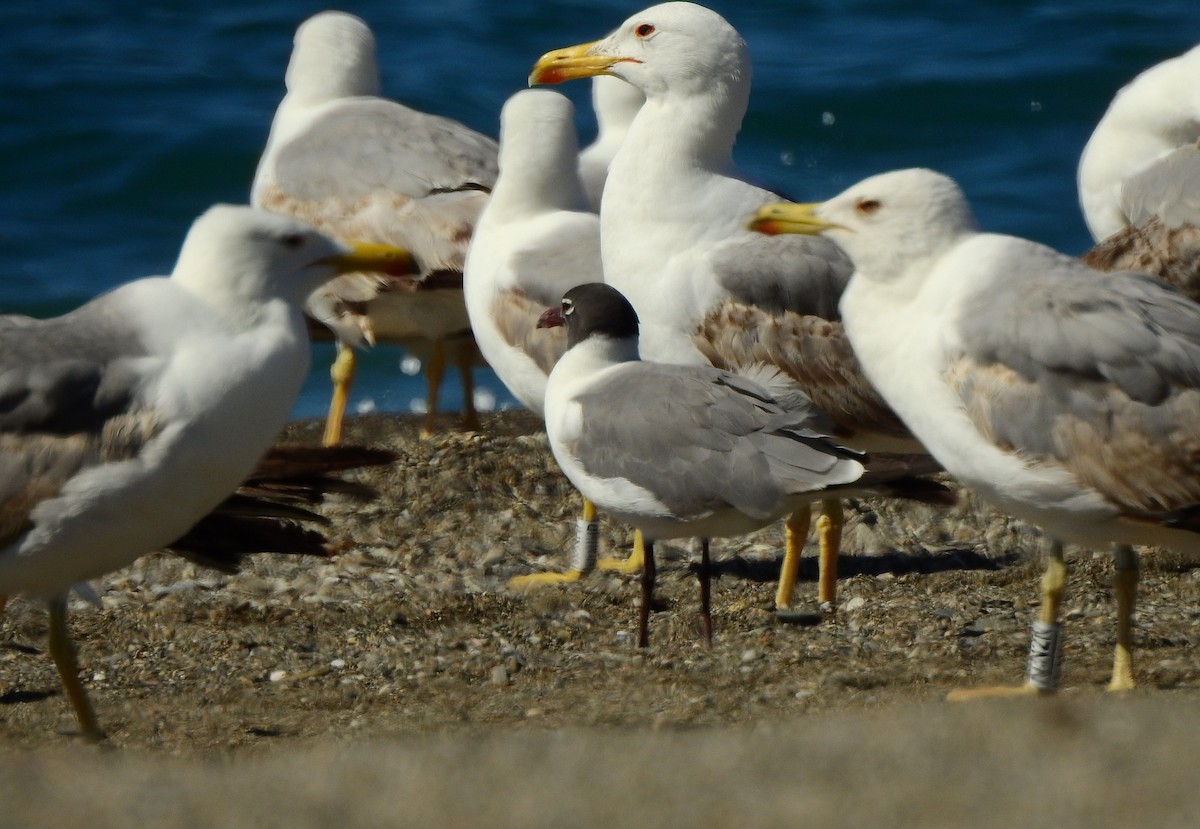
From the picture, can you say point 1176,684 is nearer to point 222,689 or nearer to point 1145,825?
point 1145,825

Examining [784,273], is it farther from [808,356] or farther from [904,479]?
[904,479]

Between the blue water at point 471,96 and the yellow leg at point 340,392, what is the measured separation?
20.3 feet

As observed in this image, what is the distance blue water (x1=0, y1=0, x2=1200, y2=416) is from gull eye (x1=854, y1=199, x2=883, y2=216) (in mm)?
10284

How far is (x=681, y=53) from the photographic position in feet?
23.4

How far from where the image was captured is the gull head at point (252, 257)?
4.80 metres

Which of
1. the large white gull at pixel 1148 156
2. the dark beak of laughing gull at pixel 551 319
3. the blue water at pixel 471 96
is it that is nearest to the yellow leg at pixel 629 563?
the dark beak of laughing gull at pixel 551 319

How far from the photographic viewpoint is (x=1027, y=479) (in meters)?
5.06

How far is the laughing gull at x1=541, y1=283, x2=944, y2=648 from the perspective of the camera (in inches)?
225

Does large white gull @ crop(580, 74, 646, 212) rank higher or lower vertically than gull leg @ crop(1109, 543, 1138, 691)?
higher

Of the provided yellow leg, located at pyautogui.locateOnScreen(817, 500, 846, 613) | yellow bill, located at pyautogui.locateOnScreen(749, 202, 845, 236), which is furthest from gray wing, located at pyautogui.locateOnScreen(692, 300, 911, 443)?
yellow bill, located at pyautogui.locateOnScreen(749, 202, 845, 236)

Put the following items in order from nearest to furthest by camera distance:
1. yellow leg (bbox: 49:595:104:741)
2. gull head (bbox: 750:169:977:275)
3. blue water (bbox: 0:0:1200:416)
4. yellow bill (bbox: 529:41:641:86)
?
yellow leg (bbox: 49:595:104:741), gull head (bbox: 750:169:977:275), yellow bill (bbox: 529:41:641:86), blue water (bbox: 0:0:1200:416)

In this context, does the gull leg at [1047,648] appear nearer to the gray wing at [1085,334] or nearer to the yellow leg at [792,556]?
the gray wing at [1085,334]

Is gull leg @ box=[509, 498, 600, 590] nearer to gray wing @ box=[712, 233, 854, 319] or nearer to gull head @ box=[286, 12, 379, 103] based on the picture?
gray wing @ box=[712, 233, 854, 319]

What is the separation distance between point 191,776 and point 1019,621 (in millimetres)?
3187
